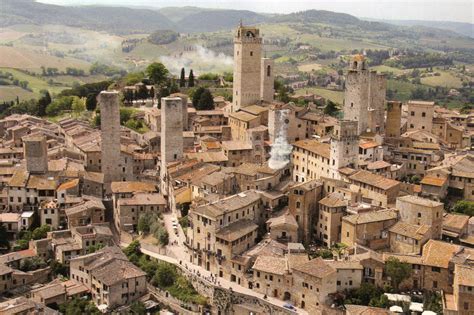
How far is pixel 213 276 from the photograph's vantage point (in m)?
29.7

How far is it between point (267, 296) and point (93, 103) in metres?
32.6

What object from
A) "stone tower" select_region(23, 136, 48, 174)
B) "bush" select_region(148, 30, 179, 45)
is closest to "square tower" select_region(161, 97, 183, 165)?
"stone tower" select_region(23, 136, 48, 174)

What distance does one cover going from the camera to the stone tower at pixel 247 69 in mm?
45938

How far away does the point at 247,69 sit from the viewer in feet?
151

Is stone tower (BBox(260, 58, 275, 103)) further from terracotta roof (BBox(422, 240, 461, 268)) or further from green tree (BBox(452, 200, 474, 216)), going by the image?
terracotta roof (BBox(422, 240, 461, 268))

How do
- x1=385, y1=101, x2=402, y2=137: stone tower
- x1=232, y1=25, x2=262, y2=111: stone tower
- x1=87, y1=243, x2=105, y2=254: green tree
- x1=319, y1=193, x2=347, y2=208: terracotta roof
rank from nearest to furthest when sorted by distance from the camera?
x1=319, y1=193, x2=347, y2=208: terracotta roof
x1=87, y1=243, x2=105, y2=254: green tree
x1=385, y1=101, x2=402, y2=137: stone tower
x1=232, y1=25, x2=262, y2=111: stone tower

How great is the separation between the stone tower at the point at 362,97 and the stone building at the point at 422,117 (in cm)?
289

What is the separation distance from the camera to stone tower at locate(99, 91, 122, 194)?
3853 cm

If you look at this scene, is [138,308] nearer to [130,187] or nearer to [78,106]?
[130,187]

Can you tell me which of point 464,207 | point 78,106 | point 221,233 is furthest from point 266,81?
point 221,233

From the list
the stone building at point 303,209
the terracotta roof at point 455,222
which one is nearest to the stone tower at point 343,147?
the stone building at point 303,209

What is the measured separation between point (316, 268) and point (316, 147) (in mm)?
10234

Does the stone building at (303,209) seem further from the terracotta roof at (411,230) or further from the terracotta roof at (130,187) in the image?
the terracotta roof at (130,187)

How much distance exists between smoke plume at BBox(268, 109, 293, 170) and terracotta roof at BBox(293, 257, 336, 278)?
338 inches
